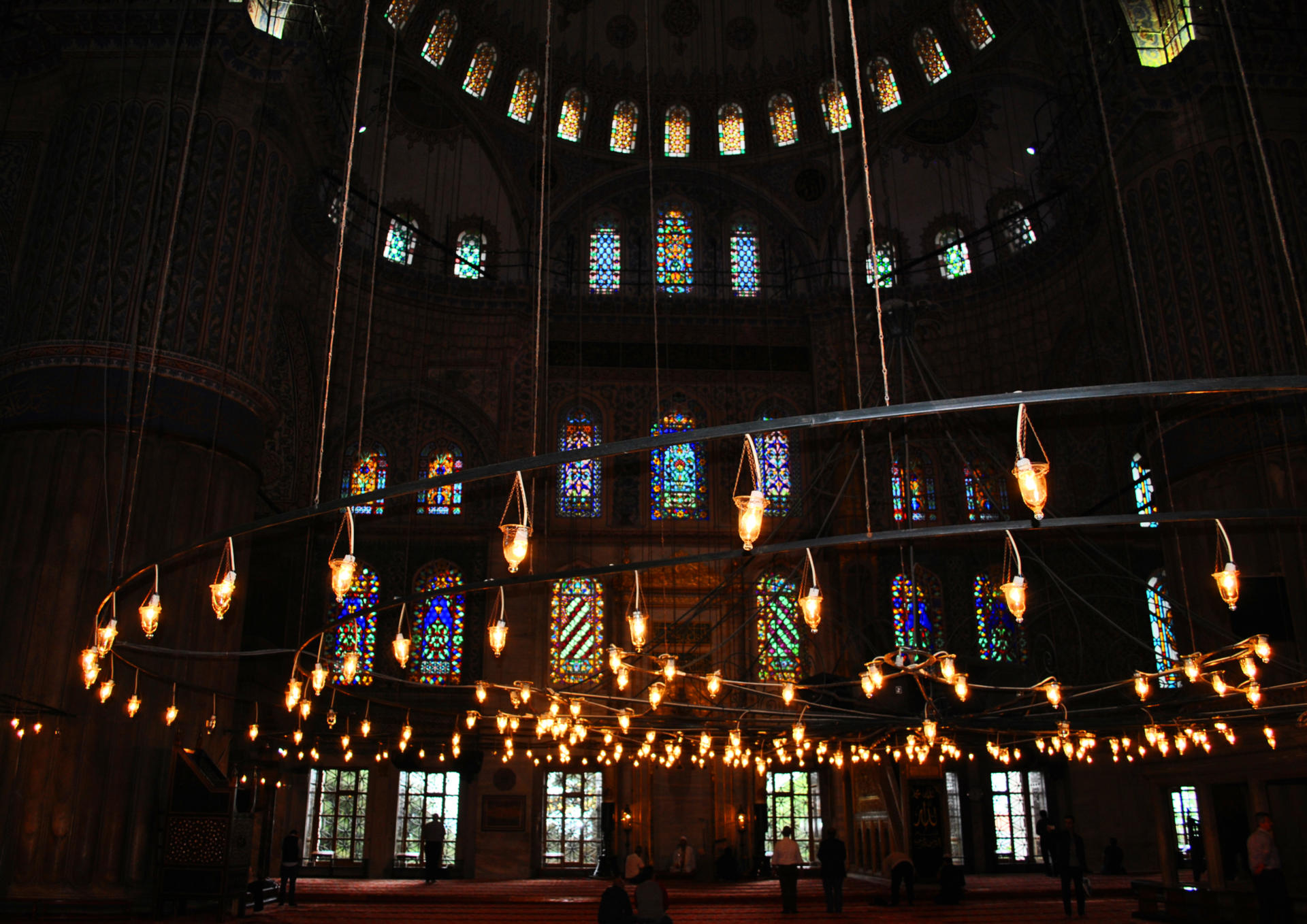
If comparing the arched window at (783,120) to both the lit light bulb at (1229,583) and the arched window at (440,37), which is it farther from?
the lit light bulb at (1229,583)

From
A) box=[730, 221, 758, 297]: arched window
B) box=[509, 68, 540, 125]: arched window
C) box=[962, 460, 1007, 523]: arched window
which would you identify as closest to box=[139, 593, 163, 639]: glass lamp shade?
box=[962, 460, 1007, 523]: arched window

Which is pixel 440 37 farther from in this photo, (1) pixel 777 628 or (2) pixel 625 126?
(1) pixel 777 628

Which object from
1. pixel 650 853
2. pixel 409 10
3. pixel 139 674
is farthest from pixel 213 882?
pixel 409 10

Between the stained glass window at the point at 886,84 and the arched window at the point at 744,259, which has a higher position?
the stained glass window at the point at 886,84

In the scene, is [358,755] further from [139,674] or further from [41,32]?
[41,32]

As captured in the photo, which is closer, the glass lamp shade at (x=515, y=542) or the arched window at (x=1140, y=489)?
the glass lamp shade at (x=515, y=542)

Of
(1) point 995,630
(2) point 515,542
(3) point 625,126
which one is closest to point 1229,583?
(2) point 515,542

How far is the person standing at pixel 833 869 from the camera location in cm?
1081

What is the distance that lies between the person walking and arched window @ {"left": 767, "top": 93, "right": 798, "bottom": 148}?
42.8ft

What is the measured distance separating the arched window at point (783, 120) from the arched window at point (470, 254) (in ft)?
19.1

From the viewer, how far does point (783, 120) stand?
19.7 metres

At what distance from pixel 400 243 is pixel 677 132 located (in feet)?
18.6

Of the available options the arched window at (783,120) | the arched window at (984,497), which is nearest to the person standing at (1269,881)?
the arched window at (984,497)

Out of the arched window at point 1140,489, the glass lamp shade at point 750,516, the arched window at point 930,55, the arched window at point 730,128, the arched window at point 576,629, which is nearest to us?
the glass lamp shade at point 750,516
